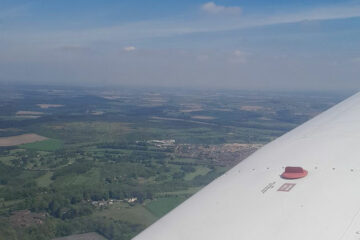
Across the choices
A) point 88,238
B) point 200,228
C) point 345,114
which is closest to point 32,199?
point 88,238

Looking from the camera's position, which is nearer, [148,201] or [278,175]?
[278,175]

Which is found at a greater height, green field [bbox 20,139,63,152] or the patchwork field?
the patchwork field

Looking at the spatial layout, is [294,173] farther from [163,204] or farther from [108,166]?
[108,166]

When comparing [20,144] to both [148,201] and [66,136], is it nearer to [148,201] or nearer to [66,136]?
[66,136]

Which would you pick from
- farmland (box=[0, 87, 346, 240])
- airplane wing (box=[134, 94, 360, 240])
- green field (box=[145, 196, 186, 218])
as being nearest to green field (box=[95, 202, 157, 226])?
farmland (box=[0, 87, 346, 240])

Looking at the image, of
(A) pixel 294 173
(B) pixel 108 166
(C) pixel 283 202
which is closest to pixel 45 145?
(B) pixel 108 166

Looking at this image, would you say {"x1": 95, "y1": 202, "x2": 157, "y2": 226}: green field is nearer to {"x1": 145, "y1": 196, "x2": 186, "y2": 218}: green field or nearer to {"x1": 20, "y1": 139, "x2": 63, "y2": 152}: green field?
{"x1": 145, "y1": 196, "x2": 186, "y2": 218}: green field

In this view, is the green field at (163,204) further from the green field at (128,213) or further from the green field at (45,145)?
the green field at (45,145)
